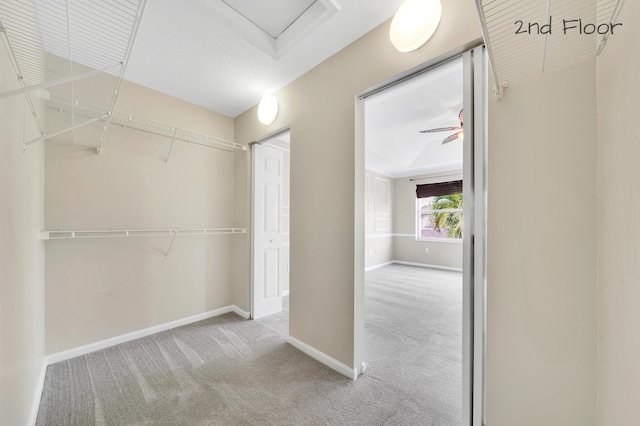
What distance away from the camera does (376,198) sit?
600cm

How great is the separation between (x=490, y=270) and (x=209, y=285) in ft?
9.05

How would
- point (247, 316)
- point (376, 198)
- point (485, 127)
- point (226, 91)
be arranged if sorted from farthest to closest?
1. point (376, 198)
2. point (247, 316)
3. point (226, 91)
4. point (485, 127)

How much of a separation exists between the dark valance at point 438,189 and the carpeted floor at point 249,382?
3834mm

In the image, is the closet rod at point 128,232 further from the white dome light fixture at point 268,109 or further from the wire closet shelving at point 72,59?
the white dome light fixture at point 268,109

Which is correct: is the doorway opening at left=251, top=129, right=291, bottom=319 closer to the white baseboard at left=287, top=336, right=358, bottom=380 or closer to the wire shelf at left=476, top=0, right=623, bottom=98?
the white baseboard at left=287, top=336, right=358, bottom=380

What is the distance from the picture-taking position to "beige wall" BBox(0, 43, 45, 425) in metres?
0.95

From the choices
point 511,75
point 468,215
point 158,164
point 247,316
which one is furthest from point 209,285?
point 511,75

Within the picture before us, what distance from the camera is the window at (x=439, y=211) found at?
5.71 metres

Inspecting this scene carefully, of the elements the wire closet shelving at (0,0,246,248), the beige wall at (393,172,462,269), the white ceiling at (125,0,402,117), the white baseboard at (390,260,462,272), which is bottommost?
the white baseboard at (390,260,462,272)

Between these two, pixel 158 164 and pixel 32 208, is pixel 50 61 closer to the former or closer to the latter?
pixel 158 164

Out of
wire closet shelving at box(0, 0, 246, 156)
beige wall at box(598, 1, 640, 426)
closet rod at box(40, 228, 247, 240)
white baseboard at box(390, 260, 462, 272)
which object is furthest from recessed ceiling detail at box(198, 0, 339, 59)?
white baseboard at box(390, 260, 462, 272)

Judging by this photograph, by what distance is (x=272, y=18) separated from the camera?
163 centimetres

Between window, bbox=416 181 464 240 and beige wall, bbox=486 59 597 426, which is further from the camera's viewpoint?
window, bbox=416 181 464 240

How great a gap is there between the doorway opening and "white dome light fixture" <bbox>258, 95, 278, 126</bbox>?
0.91ft
